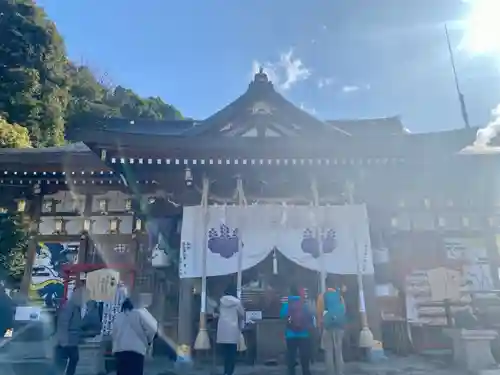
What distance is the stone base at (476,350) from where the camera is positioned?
7.43m

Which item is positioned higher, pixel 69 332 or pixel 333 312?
pixel 333 312

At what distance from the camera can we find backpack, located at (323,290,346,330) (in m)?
7.01

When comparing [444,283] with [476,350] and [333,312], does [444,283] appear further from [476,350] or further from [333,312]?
[333,312]

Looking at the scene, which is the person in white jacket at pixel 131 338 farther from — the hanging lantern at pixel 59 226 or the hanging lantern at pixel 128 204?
the hanging lantern at pixel 59 226

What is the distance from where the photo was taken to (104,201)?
11.1 m

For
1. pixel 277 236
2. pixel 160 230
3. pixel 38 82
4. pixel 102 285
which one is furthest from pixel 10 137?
pixel 277 236

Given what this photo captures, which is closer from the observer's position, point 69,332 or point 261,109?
point 69,332

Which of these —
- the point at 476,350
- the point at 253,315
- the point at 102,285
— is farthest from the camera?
the point at 253,315

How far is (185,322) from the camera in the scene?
8719mm

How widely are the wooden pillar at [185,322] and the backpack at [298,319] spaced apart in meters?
2.69

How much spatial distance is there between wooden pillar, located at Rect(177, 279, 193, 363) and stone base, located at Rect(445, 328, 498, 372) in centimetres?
502

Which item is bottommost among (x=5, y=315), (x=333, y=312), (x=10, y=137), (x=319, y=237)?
(x=5, y=315)

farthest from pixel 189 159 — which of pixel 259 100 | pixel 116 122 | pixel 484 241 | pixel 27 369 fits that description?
pixel 116 122

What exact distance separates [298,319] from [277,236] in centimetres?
299
